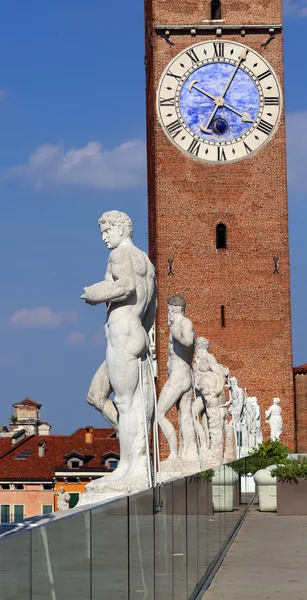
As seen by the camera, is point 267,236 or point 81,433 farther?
point 81,433

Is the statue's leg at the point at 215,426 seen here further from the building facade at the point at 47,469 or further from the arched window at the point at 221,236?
the building facade at the point at 47,469

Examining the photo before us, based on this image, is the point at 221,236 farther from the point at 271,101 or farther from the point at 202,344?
the point at 202,344

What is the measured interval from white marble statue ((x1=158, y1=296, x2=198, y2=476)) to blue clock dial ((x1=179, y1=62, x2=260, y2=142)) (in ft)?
85.0

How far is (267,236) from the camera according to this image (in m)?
39.4

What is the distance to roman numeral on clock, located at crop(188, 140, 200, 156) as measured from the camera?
39500 mm

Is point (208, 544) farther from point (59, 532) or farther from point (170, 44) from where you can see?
point (170, 44)

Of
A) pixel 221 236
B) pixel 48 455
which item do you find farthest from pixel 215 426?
pixel 48 455

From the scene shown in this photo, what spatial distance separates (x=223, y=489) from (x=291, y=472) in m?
4.28

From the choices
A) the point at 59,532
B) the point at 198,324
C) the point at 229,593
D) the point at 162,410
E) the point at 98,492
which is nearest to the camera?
the point at 59,532

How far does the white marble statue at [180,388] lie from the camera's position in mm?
13883

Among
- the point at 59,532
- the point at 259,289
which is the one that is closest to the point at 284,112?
the point at 259,289

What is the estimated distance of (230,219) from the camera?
39312mm

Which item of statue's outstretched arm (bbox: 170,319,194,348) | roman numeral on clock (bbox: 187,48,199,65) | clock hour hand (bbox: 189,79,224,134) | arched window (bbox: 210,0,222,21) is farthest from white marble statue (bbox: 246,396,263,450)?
statue's outstretched arm (bbox: 170,319,194,348)

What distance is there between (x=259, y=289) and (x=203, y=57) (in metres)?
7.49
